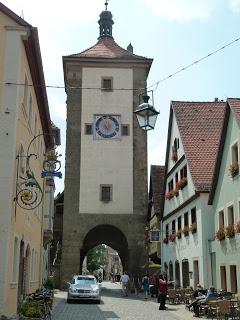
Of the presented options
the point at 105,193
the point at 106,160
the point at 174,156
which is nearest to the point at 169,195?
the point at 174,156

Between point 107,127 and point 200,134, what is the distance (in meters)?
11.9

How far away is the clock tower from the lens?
131ft

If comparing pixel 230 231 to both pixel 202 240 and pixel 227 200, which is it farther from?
pixel 202 240

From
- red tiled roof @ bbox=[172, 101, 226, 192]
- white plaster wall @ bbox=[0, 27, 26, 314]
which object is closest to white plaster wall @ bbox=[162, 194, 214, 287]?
red tiled roof @ bbox=[172, 101, 226, 192]

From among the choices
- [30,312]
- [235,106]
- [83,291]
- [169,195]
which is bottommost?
[30,312]

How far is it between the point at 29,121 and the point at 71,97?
72.7 ft

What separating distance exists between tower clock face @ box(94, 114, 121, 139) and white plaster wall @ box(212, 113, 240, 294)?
17432 millimetres

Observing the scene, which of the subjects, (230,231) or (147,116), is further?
(230,231)

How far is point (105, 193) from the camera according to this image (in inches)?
1592

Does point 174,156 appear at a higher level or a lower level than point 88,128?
lower

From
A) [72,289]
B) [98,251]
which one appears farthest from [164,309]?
[98,251]

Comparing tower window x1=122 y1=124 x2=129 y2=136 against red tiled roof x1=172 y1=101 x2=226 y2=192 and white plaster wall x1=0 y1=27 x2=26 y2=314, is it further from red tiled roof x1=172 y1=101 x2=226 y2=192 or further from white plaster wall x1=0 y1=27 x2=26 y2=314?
white plaster wall x1=0 y1=27 x2=26 y2=314

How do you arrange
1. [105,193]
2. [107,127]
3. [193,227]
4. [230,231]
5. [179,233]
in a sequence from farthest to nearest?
[107,127]
[105,193]
[179,233]
[193,227]
[230,231]

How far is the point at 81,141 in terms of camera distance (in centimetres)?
4116
